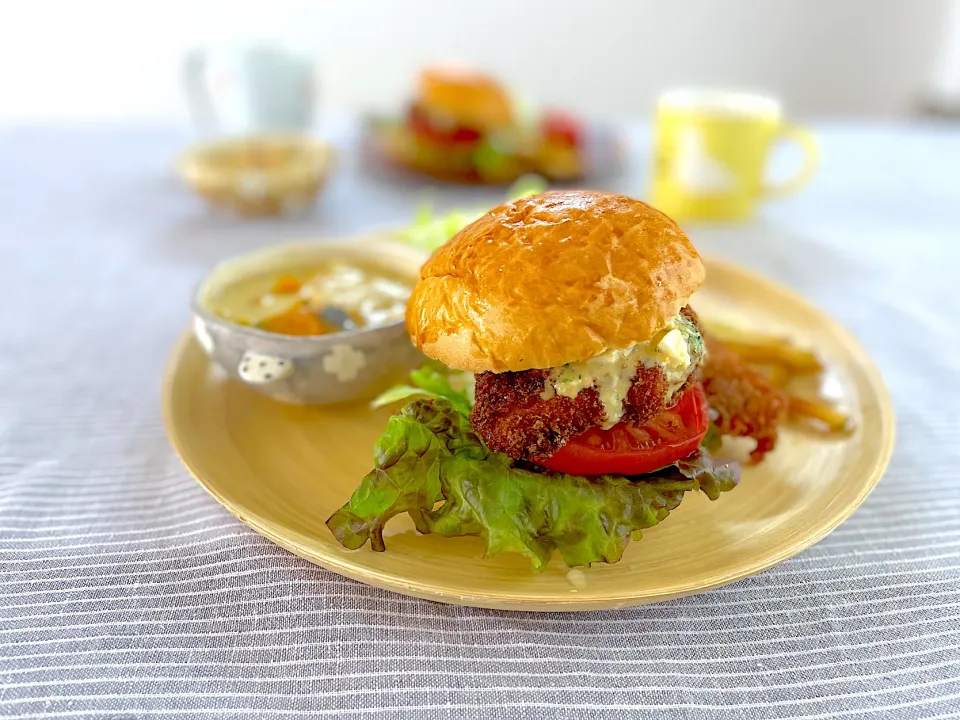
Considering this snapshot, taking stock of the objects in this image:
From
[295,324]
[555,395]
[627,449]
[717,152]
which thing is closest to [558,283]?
[555,395]

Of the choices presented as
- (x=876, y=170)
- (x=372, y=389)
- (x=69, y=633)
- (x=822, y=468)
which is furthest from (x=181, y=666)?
(x=876, y=170)

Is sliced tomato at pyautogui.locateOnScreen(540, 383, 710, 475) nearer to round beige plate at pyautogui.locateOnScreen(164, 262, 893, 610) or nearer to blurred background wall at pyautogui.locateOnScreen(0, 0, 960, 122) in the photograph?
round beige plate at pyautogui.locateOnScreen(164, 262, 893, 610)

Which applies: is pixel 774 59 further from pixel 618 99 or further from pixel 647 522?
pixel 647 522

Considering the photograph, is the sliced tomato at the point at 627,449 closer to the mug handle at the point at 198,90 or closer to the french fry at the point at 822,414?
the french fry at the point at 822,414

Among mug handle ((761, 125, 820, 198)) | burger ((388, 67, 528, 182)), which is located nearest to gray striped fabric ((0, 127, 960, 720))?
mug handle ((761, 125, 820, 198))

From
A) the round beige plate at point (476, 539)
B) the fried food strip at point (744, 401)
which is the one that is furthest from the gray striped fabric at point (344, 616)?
the fried food strip at point (744, 401)

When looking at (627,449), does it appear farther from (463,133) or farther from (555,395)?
(463,133)

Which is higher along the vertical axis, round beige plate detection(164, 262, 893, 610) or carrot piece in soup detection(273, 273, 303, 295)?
carrot piece in soup detection(273, 273, 303, 295)
